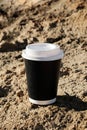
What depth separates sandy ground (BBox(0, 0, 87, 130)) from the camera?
4348 millimetres

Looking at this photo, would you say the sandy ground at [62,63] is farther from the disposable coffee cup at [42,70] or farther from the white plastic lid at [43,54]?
the white plastic lid at [43,54]

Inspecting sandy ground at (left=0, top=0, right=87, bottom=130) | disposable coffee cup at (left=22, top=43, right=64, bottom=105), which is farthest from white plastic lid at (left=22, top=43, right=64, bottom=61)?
sandy ground at (left=0, top=0, right=87, bottom=130)

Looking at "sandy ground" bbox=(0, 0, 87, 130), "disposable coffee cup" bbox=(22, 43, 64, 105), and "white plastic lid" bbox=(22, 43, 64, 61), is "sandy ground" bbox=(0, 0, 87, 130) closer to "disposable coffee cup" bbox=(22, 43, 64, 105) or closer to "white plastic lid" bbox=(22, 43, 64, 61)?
"disposable coffee cup" bbox=(22, 43, 64, 105)

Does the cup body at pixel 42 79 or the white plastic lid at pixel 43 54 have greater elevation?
the white plastic lid at pixel 43 54

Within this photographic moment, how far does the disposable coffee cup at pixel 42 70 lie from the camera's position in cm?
428

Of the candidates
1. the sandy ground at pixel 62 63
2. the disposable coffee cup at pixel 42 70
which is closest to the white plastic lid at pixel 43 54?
the disposable coffee cup at pixel 42 70

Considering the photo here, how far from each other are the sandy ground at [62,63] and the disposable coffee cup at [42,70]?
0.39ft

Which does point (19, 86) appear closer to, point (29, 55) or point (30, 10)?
point (29, 55)

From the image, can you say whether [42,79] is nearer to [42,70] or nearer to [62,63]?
[42,70]

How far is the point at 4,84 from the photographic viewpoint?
16.4 feet

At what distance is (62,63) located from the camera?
17.2 ft

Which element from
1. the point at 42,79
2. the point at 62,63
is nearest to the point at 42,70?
the point at 42,79

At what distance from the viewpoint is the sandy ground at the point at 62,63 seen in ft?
14.3

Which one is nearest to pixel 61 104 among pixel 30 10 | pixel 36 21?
pixel 36 21
